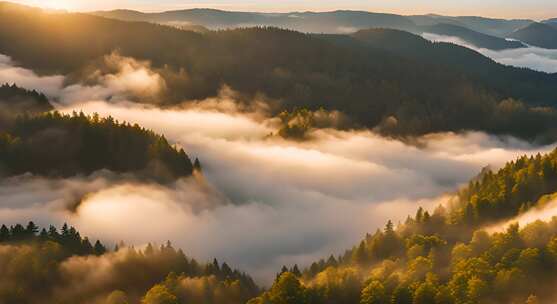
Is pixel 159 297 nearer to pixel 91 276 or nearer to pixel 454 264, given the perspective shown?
pixel 91 276

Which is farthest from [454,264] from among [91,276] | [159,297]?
[91,276]

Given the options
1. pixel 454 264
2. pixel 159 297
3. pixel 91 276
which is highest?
pixel 454 264

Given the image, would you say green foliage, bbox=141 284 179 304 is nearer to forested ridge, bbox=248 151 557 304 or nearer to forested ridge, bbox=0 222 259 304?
forested ridge, bbox=0 222 259 304

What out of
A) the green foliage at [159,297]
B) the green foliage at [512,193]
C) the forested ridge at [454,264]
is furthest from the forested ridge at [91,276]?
the green foliage at [512,193]

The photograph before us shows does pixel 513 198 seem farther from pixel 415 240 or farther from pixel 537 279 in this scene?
pixel 537 279

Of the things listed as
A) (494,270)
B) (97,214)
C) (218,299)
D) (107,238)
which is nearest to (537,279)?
(494,270)

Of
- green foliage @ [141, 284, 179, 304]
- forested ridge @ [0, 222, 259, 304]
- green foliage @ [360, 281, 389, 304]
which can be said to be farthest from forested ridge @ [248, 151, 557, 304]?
forested ridge @ [0, 222, 259, 304]
